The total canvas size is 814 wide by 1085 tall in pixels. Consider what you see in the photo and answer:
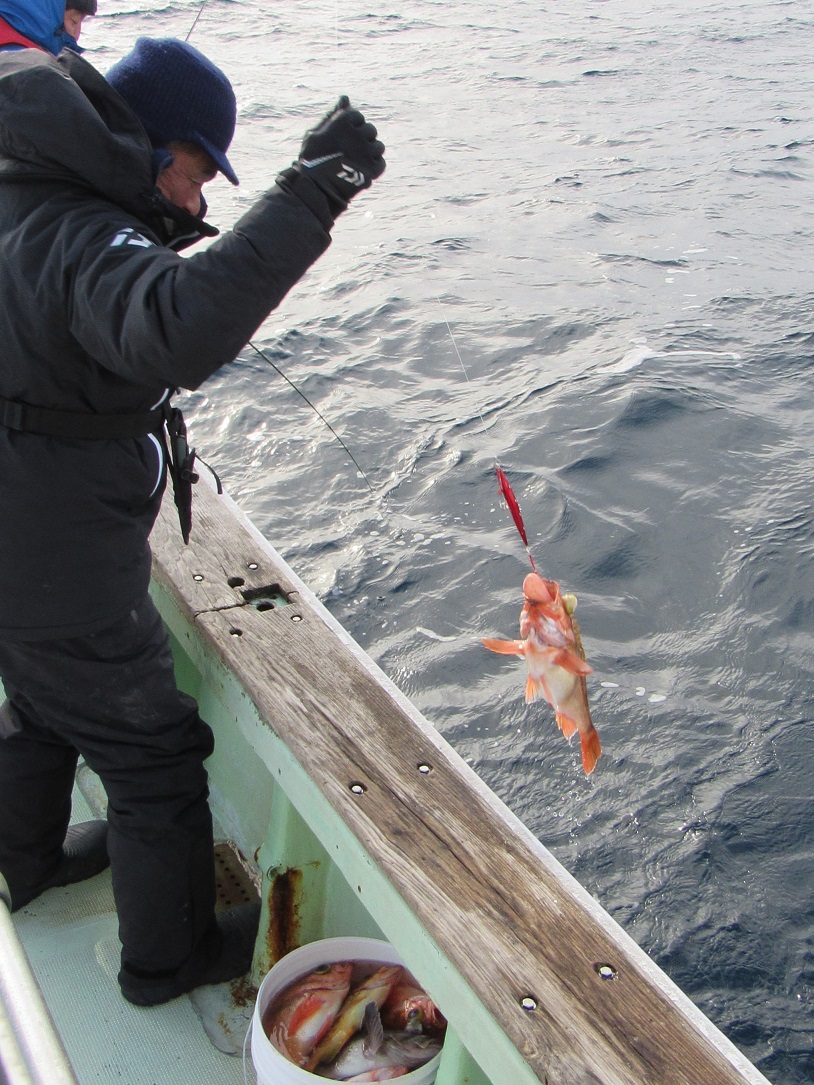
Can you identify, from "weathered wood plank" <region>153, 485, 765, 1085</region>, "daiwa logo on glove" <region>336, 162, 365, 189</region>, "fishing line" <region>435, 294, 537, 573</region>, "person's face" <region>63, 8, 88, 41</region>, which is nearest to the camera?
"weathered wood plank" <region>153, 485, 765, 1085</region>

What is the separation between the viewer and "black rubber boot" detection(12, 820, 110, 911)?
10.2 feet

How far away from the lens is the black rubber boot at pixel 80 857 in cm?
311

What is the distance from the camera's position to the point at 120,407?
229 centimetres

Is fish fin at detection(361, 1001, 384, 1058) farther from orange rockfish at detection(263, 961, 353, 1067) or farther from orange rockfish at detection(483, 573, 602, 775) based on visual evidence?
orange rockfish at detection(483, 573, 602, 775)

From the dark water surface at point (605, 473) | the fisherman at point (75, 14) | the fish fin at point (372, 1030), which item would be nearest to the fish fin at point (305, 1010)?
the fish fin at point (372, 1030)

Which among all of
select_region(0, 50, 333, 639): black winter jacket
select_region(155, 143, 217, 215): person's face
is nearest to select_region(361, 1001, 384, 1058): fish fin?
select_region(0, 50, 333, 639): black winter jacket

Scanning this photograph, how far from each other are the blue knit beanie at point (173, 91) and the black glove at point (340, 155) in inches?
16.2

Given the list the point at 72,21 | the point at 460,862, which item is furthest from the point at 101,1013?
the point at 72,21

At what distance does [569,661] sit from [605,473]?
4.29 m

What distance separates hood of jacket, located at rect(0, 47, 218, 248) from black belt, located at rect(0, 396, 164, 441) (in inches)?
16.8

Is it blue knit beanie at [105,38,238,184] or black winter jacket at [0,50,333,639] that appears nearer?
black winter jacket at [0,50,333,639]

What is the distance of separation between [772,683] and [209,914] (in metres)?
2.85

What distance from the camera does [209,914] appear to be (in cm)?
281

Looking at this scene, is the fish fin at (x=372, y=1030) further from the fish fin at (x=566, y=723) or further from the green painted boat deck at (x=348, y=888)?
the fish fin at (x=566, y=723)
